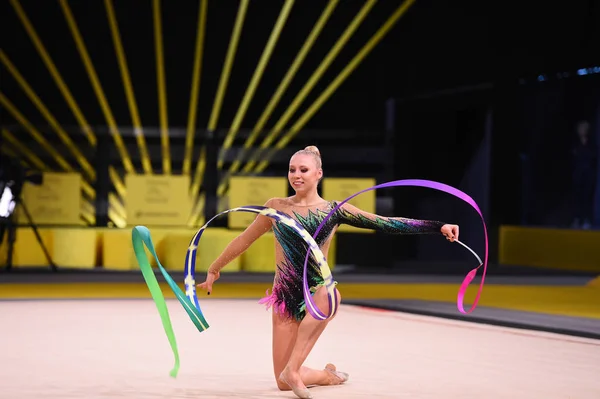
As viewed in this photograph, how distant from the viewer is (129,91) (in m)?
18.2

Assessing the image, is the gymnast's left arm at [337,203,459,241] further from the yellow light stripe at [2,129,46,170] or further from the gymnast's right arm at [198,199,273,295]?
the yellow light stripe at [2,129,46,170]

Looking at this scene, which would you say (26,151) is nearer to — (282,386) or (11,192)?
(11,192)

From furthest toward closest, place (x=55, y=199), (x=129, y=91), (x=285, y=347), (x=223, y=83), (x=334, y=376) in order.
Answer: (x=129, y=91) → (x=223, y=83) → (x=55, y=199) → (x=334, y=376) → (x=285, y=347)

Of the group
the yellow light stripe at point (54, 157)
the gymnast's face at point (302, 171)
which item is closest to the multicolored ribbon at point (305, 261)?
the gymnast's face at point (302, 171)

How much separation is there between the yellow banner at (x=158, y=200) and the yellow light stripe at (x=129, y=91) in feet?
1.55

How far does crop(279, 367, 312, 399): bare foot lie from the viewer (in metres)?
5.79

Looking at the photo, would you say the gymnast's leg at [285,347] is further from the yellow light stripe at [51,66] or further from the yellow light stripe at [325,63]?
the yellow light stripe at [325,63]

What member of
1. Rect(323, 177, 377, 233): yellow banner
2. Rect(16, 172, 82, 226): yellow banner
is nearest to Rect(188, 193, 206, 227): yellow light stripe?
Rect(16, 172, 82, 226): yellow banner

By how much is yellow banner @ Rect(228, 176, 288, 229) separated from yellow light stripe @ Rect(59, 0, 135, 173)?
1.67m

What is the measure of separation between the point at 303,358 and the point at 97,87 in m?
13.5

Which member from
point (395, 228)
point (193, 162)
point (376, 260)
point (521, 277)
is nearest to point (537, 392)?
point (395, 228)

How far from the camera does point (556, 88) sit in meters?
17.7

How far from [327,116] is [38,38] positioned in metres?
4.95

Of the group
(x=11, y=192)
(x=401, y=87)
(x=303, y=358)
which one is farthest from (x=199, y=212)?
(x=303, y=358)
